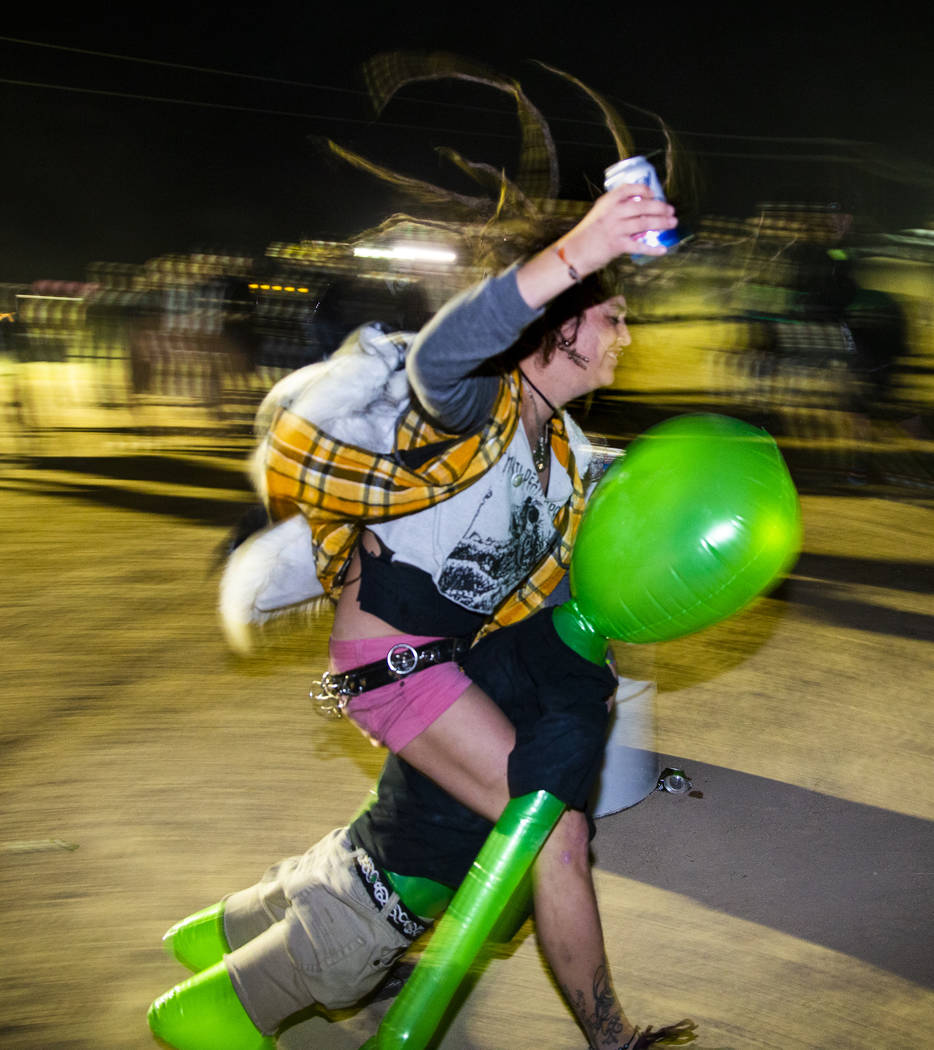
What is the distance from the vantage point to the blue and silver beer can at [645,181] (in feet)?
4.77

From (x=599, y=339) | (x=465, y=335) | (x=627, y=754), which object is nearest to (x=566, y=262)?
(x=465, y=335)

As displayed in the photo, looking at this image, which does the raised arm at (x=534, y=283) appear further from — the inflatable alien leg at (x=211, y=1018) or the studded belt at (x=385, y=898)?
the inflatable alien leg at (x=211, y=1018)

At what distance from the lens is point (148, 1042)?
7.14ft

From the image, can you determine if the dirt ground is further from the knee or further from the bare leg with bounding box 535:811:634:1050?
the knee

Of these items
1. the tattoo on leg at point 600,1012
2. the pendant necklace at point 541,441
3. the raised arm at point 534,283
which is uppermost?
the raised arm at point 534,283

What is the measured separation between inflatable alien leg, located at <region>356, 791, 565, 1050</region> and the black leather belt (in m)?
0.31

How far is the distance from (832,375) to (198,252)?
36.4m

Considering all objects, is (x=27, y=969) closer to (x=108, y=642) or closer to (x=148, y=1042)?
(x=148, y=1042)

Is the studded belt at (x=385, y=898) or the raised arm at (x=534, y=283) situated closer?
the raised arm at (x=534, y=283)

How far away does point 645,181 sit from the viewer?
1.48 metres

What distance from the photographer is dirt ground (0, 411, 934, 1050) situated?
91.0 inches

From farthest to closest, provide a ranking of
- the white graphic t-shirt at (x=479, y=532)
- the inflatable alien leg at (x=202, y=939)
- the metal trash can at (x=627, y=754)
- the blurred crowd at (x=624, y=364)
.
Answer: the blurred crowd at (x=624, y=364) → the metal trash can at (x=627, y=754) → the inflatable alien leg at (x=202, y=939) → the white graphic t-shirt at (x=479, y=532)

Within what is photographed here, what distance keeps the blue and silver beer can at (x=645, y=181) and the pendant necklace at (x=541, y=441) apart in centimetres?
50

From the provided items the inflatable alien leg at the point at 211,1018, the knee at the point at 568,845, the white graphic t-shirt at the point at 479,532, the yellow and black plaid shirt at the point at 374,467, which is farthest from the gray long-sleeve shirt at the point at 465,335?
the inflatable alien leg at the point at 211,1018
